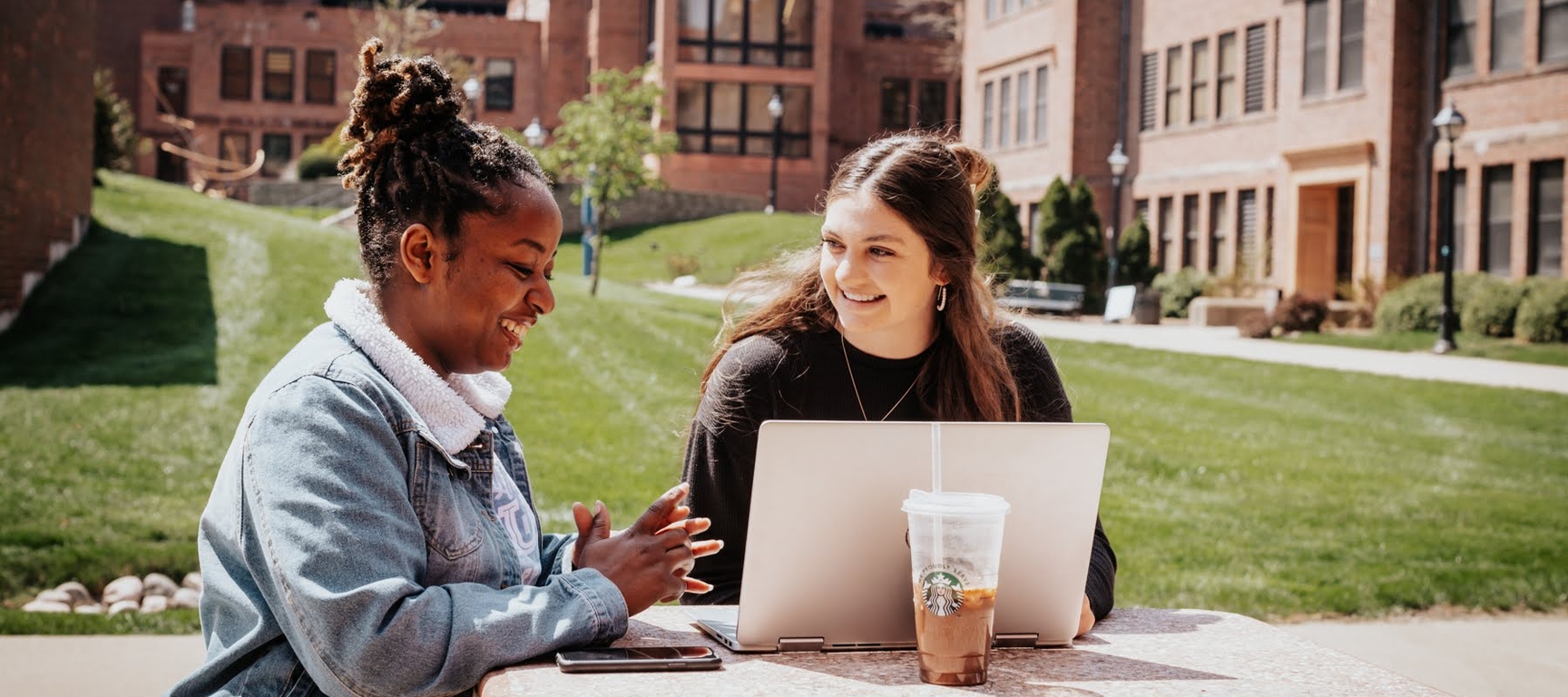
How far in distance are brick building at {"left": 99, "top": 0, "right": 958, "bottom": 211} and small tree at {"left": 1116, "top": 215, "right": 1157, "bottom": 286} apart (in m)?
18.9

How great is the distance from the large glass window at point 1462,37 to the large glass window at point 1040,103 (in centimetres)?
1323

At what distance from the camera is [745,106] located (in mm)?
51250

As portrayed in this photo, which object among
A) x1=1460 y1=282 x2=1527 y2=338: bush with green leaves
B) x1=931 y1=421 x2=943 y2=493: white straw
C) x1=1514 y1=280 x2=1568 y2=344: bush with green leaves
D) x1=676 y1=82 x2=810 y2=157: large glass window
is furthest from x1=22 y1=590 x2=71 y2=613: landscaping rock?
Answer: x1=676 y1=82 x2=810 y2=157: large glass window

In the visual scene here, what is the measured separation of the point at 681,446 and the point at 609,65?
Result: 1868 inches

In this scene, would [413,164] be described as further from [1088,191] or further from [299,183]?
[299,183]

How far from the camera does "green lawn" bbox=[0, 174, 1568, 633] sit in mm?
8172

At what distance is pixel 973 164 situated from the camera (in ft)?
13.1

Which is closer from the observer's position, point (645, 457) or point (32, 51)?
point (645, 457)

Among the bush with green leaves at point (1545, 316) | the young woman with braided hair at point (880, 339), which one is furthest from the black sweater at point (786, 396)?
the bush with green leaves at point (1545, 316)

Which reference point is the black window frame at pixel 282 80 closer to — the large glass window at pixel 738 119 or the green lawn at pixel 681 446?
the large glass window at pixel 738 119

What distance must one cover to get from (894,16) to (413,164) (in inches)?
2439

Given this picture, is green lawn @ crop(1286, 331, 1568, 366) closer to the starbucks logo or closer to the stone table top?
the stone table top

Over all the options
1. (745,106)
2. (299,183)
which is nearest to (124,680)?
(299,183)

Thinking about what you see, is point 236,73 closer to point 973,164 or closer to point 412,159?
point 973,164
